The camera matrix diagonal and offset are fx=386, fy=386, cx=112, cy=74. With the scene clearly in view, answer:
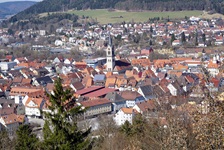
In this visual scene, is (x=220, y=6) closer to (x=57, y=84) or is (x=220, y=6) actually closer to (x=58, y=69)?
(x=58, y=69)

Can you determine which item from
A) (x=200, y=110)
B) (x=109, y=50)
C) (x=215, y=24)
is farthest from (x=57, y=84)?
(x=215, y=24)

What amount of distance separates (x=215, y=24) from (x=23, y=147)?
59339 millimetres

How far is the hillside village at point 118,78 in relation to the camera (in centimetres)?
978

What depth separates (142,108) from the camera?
19031mm

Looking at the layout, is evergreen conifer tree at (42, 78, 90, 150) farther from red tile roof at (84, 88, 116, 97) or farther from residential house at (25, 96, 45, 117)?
red tile roof at (84, 88, 116, 97)

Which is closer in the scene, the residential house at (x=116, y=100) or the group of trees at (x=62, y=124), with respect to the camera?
the group of trees at (x=62, y=124)

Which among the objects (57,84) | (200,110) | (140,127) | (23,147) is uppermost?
(200,110)

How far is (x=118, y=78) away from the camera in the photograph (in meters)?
27.6

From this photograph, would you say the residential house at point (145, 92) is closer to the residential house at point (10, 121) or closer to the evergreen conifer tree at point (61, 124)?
the residential house at point (10, 121)

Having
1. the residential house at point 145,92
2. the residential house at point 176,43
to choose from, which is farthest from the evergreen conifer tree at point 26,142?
the residential house at point 176,43

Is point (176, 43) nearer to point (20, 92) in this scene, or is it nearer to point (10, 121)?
point (20, 92)

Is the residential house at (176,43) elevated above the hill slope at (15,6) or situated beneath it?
elevated above

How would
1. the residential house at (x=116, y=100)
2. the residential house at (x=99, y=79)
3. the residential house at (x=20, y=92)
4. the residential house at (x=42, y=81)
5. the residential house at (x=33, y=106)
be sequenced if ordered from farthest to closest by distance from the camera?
the residential house at (x=42, y=81)
the residential house at (x=99, y=79)
the residential house at (x=20, y=92)
the residential house at (x=116, y=100)
the residential house at (x=33, y=106)

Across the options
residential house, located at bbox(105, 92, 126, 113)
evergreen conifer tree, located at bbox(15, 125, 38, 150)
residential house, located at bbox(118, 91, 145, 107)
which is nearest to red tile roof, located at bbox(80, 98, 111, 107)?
residential house, located at bbox(105, 92, 126, 113)
